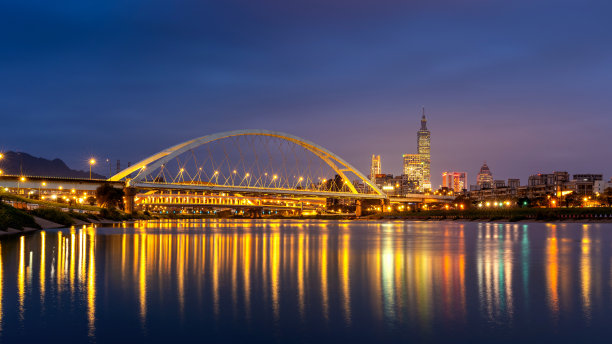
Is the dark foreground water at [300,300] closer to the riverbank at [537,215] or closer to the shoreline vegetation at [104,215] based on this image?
the shoreline vegetation at [104,215]

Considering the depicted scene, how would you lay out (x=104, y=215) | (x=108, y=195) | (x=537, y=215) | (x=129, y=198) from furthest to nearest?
(x=129, y=198)
(x=537, y=215)
(x=108, y=195)
(x=104, y=215)

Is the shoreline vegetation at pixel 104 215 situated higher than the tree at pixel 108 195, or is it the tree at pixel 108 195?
the tree at pixel 108 195

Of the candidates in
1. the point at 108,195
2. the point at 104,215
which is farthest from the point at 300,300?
the point at 108,195

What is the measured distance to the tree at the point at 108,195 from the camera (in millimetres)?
91375

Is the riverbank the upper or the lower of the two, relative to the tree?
lower

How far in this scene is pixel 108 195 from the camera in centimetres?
9112

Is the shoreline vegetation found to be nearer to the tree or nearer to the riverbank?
the riverbank

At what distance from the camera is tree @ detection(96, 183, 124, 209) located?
9138 centimetres

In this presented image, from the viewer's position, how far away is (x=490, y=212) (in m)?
113

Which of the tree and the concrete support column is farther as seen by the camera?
the concrete support column

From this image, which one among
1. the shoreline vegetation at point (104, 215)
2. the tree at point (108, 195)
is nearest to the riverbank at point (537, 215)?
the shoreline vegetation at point (104, 215)

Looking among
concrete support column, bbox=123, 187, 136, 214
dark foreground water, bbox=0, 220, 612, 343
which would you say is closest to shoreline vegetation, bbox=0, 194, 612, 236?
concrete support column, bbox=123, 187, 136, 214

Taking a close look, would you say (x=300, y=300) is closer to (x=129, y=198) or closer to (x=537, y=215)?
(x=537, y=215)

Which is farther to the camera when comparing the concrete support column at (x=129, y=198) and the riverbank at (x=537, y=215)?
the concrete support column at (x=129, y=198)
